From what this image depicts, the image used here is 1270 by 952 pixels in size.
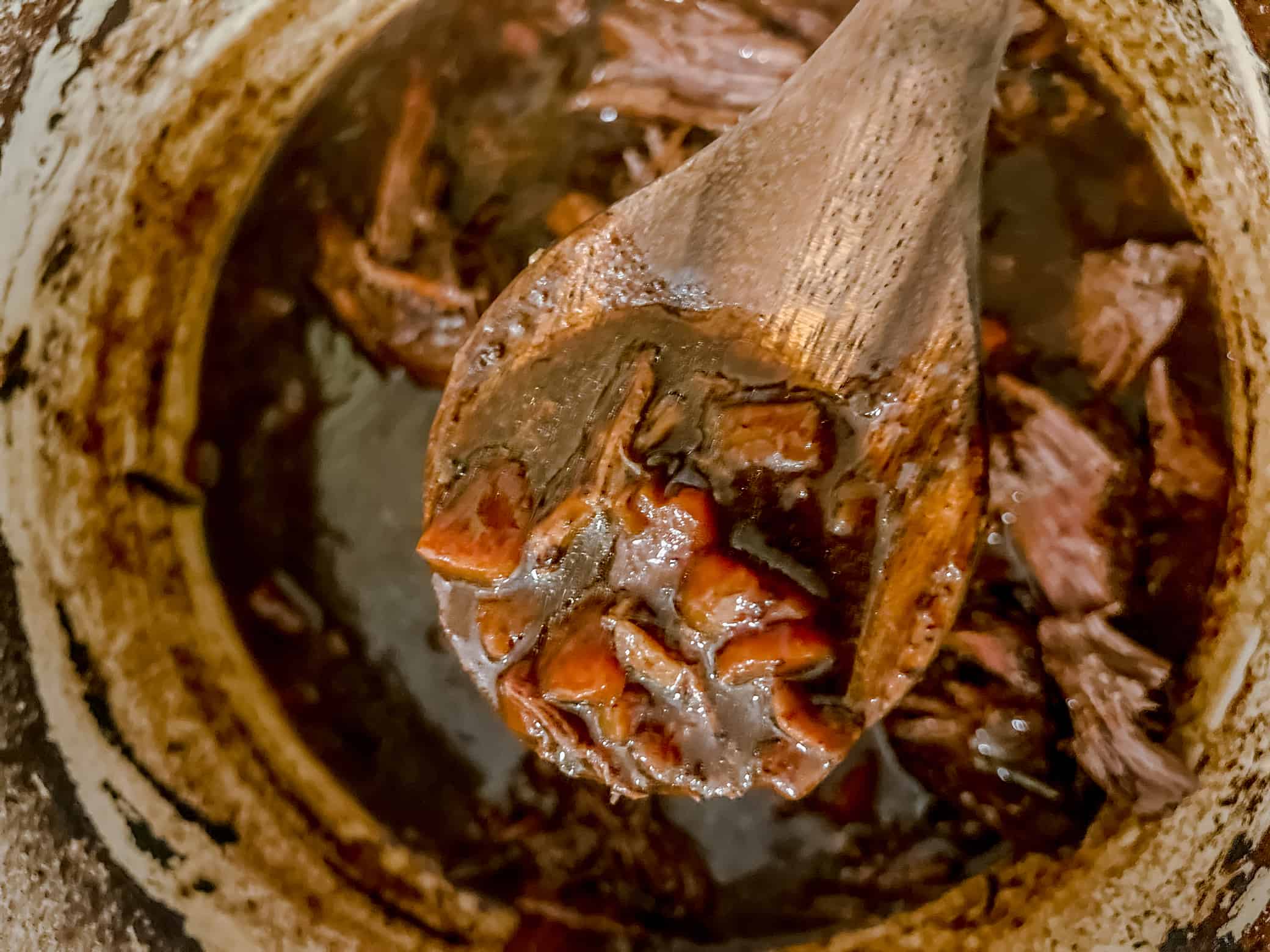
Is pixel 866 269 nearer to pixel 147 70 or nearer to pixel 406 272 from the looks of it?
pixel 406 272

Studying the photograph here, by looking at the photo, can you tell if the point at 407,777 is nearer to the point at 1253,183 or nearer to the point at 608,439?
the point at 608,439

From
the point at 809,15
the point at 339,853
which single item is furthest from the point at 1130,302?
the point at 339,853

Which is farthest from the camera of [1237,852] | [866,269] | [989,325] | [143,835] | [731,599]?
[989,325]

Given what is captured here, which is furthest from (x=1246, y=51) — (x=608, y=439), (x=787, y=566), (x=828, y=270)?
(x=608, y=439)

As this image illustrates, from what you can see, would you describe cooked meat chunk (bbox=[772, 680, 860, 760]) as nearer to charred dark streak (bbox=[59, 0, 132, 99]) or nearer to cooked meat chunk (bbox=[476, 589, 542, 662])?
cooked meat chunk (bbox=[476, 589, 542, 662])

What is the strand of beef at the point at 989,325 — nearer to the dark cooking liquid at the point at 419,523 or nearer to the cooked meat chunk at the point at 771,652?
the dark cooking liquid at the point at 419,523

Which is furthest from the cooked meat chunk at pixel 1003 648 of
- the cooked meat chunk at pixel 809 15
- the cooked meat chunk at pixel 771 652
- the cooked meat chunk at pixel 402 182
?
the cooked meat chunk at pixel 402 182
